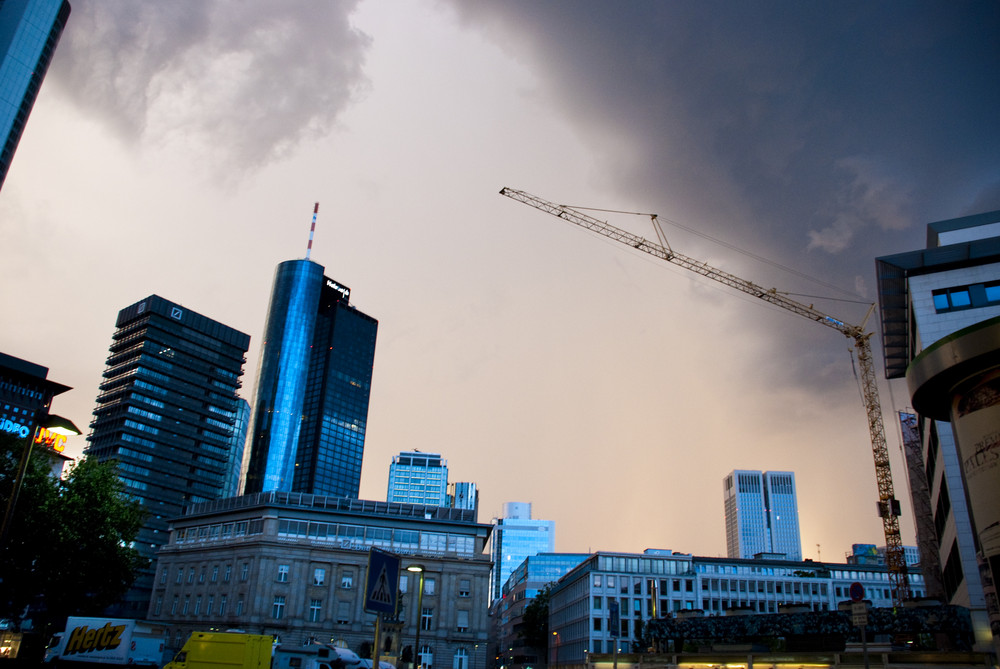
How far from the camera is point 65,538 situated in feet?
180

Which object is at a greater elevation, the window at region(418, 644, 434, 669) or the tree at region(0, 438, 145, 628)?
the tree at region(0, 438, 145, 628)

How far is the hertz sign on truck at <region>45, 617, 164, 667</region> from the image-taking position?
4484cm

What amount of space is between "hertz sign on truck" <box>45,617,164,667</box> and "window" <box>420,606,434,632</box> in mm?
33529

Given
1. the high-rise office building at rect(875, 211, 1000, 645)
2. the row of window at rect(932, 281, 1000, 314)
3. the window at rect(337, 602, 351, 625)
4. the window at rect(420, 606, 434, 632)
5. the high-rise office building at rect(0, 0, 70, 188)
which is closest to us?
the high-rise office building at rect(875, 211, 1000, 645)

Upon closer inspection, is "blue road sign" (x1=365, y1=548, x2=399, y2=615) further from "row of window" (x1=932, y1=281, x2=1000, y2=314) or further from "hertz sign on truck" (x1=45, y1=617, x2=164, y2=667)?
"row of window" (x1=932, y1=281, x2=1000, y2=314)

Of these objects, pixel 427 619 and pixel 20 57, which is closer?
pixel 427 619

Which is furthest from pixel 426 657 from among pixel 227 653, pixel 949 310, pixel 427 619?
pixel 949 310

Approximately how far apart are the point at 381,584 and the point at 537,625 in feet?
436

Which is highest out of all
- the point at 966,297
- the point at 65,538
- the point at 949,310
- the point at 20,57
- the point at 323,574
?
the point at 20,57

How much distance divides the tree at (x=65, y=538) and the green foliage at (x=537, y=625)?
91574 mm

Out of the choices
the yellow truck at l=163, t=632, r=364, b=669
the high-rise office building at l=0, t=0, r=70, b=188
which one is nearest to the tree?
the yellow truck at l=163, t=632, r=364, b=669

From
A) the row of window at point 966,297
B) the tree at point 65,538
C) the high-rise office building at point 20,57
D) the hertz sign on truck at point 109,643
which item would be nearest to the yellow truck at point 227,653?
the hertz sign on truck at point 109,643

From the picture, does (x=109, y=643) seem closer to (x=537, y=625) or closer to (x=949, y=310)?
(x=949, y=310)

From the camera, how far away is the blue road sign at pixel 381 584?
56.4ft
